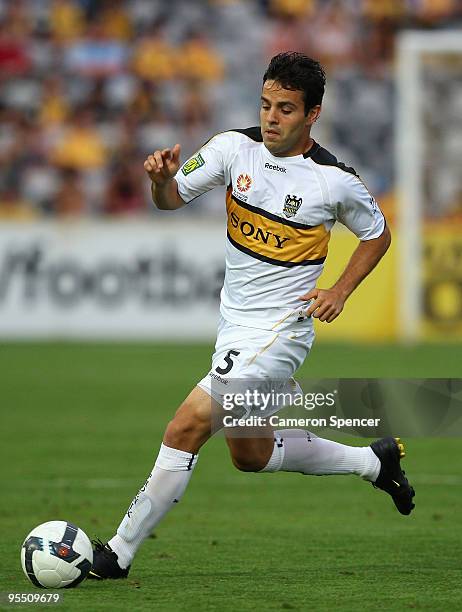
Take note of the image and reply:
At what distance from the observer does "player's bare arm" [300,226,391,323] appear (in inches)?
235

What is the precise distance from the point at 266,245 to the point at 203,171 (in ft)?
1.52

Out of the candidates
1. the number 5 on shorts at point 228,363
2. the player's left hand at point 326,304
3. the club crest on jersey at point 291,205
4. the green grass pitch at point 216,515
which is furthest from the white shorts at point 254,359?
the green grass pitch at point 216,515

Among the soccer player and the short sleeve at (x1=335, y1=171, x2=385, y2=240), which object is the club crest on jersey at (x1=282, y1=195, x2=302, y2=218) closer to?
the soccer player

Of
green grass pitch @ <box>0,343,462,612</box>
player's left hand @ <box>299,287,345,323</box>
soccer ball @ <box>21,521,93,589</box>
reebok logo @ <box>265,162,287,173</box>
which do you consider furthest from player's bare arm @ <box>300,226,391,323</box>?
soccer ball @ <box>21,521,93,589</box>

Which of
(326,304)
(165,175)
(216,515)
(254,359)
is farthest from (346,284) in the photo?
(216,515)

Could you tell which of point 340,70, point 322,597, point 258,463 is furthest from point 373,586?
point 340,70

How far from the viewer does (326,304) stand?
19.6 ft

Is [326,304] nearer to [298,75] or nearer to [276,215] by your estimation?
[276,215]

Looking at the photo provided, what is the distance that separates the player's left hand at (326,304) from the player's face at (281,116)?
707 millimetres

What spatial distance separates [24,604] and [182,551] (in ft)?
5.05

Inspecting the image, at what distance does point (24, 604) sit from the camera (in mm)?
5348

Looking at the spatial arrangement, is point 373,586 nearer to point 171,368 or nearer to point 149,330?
point 171,368

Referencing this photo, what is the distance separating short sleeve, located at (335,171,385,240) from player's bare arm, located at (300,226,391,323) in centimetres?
5

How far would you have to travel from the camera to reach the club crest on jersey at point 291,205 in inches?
243
